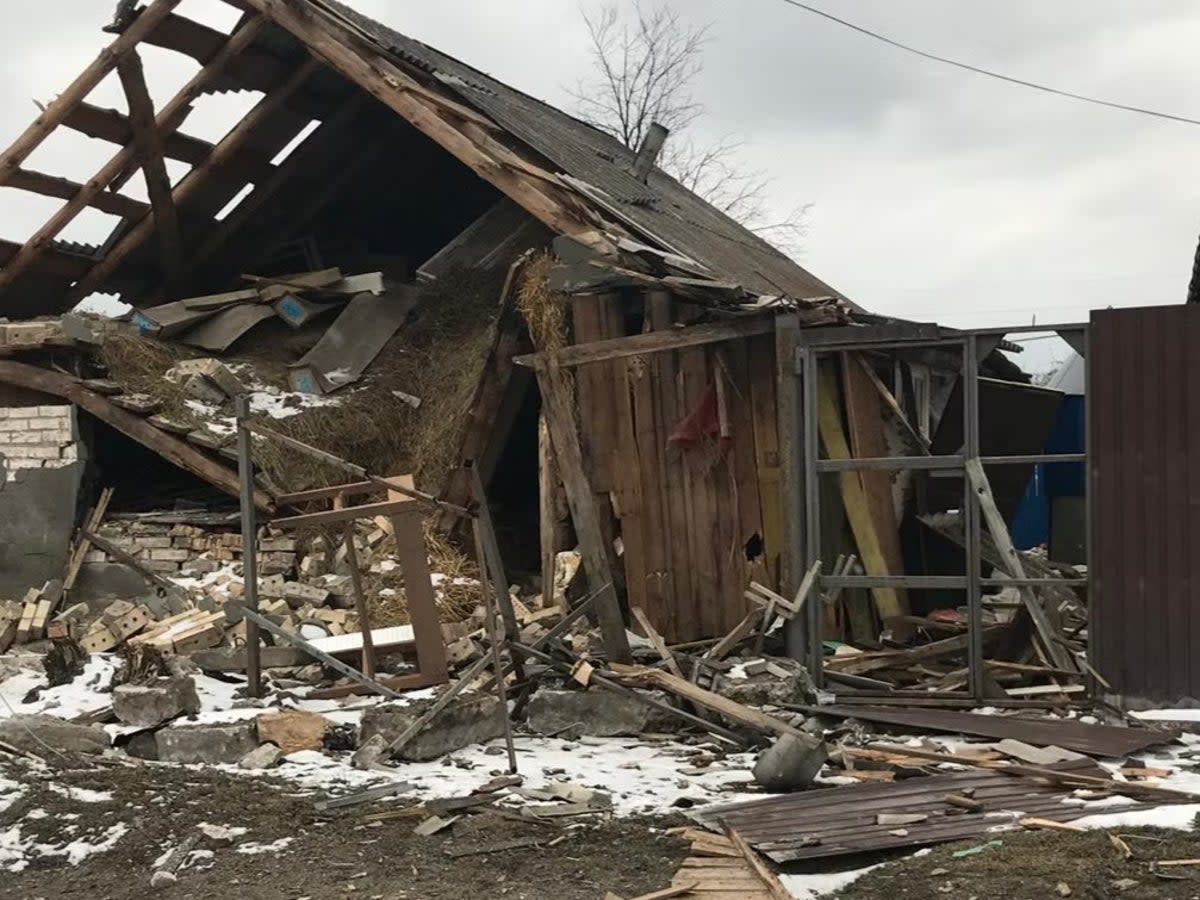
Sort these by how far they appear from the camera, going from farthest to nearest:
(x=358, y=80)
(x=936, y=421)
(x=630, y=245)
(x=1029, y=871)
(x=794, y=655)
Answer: (x=936, y=421), (x=358, y=80), (x=630, y=245), (x=794, y=655), (x=1029, y=871)

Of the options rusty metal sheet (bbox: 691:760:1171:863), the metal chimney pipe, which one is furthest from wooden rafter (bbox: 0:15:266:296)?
rusty metal sheet (bbox: 691:760:1171:863)

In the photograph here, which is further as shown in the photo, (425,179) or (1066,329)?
(425,179)

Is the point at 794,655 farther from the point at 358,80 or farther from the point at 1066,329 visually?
the point at 358,80

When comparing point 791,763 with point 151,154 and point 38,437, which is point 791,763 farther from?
point 151,154

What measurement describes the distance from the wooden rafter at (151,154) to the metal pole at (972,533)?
8057 mm

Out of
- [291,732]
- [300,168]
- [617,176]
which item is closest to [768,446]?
[291,732]

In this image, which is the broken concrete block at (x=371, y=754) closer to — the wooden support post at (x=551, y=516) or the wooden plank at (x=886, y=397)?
the wooden support post at (x=551, y=516)

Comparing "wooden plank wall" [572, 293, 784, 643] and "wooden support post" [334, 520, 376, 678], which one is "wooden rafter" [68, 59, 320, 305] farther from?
"wooden support post" [334, 520, 376, 678]

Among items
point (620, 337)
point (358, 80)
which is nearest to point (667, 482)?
point (620, 337)

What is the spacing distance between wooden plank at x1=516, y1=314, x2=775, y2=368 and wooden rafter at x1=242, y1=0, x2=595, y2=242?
91 centimetres

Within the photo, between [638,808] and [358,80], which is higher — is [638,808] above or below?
below

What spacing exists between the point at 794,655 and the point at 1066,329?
2.87 m

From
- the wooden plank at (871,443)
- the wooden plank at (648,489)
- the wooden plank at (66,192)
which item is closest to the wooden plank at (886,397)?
the wooden plank at (871,443)

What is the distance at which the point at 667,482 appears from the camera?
9.24 meters
